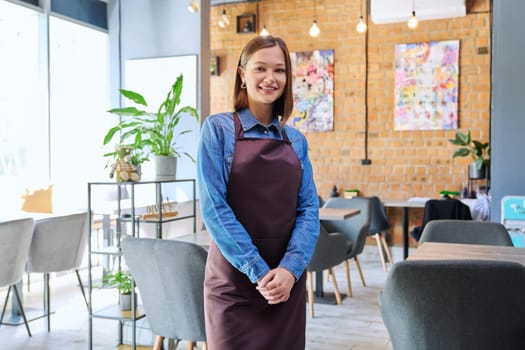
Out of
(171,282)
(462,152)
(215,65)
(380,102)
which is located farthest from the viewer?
(215,65)

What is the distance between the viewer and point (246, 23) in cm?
765

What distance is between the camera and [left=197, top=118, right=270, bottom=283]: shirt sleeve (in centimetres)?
155

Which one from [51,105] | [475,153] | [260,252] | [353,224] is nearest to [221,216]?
[260,252]

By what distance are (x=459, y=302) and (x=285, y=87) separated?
934mm

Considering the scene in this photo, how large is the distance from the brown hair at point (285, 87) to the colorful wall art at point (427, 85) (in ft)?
17.8

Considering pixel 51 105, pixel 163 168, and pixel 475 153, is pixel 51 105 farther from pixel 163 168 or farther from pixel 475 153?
pixel 475 153

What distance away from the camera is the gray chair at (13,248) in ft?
12.1

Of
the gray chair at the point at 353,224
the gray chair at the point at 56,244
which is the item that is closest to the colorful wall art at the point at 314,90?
the gray chair at the point at 353,224

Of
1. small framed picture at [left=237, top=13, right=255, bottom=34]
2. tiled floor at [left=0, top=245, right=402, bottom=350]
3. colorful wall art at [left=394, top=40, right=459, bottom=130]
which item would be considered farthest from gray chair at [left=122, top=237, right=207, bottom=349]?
small framed picture at [left=237, top=13, right=255, bottom=34]

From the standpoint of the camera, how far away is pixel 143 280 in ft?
8.68

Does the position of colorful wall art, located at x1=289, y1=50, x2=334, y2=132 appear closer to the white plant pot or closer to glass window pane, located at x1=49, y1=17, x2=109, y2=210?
glass window pane, located at x1=49, y1=17, x2=109, y2=210

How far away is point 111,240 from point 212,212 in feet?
13.1

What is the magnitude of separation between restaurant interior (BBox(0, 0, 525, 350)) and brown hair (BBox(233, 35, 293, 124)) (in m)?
0.73

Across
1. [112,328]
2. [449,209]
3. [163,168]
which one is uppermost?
[163,168]
